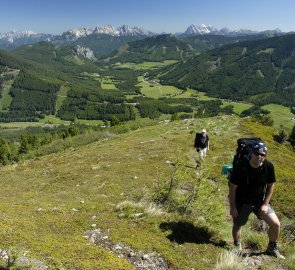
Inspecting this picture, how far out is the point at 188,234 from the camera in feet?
36.5

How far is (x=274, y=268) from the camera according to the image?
932 cm

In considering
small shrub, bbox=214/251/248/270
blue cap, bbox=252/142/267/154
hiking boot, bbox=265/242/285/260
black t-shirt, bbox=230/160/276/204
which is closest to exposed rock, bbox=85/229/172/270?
small shrub, bbox=214/251/248/270

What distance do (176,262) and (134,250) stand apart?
4.07ft

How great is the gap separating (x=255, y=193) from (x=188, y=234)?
2623 millimetres

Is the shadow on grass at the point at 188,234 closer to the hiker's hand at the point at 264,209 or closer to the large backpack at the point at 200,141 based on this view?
the hiker's hand at the point at 264,209

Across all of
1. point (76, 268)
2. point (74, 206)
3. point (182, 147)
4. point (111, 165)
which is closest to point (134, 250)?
point (76, 268)

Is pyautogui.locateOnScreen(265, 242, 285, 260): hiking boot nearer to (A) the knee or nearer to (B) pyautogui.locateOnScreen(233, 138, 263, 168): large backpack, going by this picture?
(A) the knee

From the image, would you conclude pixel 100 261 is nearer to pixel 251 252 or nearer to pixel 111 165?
pixel 251 252

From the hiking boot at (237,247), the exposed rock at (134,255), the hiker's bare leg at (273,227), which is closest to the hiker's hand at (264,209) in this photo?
the hiker's bare leg at (273,227)

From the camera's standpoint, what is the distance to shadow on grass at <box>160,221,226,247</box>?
10.7 m

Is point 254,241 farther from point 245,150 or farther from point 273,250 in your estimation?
point 245,150

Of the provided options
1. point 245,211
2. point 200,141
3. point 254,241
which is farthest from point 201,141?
point 245,211

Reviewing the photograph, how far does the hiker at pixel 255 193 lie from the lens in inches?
381

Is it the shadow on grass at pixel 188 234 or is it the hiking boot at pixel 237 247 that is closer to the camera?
the hiking boot at pixel 237 247
